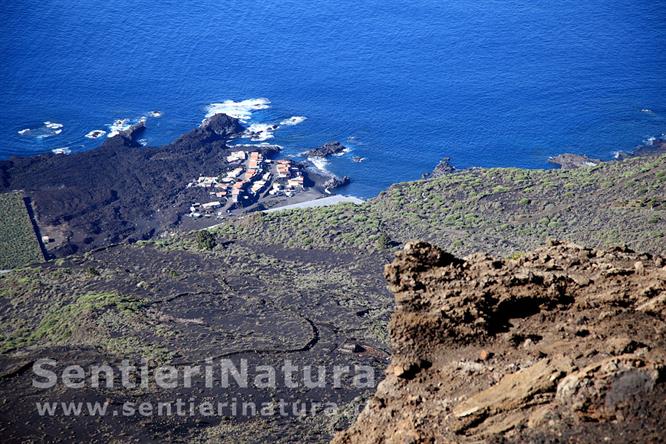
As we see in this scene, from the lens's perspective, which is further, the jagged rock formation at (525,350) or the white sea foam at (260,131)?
the white sea foam at (260,131)

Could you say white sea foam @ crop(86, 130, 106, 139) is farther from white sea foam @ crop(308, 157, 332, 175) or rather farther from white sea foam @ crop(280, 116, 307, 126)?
white sea foam @ crop(308, 157, 332, 175)

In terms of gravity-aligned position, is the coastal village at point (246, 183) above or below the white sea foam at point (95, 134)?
below

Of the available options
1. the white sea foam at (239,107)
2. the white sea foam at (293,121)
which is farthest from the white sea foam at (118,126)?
the white sea foam at (293,121)

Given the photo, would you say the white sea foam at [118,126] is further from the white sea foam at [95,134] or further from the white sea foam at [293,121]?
the white sea foam at [293,121]

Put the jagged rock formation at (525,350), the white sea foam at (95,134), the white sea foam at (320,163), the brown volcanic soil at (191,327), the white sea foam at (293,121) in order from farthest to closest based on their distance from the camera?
1. the white sea foam at (293,121)
2. the white sea foam at (95,134)
3. the white sea foam at (320,163)
4. the brown volcanic soil at (191,327)
5. the jagged rock formation at (525,350)

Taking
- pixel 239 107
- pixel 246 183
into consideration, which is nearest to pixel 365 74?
pixel 239 107

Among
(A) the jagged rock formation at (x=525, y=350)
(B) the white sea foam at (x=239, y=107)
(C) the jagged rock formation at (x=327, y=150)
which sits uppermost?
(B) the white sea foam at (x=239, y=107)

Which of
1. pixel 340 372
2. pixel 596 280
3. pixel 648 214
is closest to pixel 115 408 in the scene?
pixel 340 372
